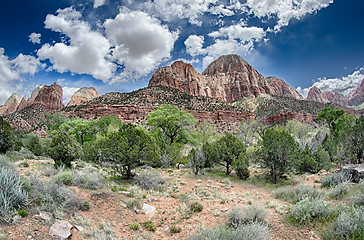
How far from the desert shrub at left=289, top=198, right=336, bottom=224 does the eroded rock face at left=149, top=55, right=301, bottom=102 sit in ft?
365

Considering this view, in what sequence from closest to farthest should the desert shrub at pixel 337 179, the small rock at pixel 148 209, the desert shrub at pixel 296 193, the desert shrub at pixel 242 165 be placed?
the small rock at pixel 148 209 → the desert shrub at pixel 296 193 → the desert shrub at pixel 337 179 → the desert shrub at pixel 242 165

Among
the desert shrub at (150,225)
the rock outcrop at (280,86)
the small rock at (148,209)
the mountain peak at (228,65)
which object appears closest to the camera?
the desert shrub at (150,225)

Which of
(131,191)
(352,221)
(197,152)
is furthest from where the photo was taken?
(197,152)

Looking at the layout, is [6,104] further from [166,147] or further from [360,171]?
[360,171]

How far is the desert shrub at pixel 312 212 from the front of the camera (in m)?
5.55

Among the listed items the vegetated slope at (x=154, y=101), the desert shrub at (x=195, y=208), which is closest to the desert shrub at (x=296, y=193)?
the desert shrub at (x=195, y=208)

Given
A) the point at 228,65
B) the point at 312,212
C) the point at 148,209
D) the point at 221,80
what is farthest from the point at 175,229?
the point at 228,65

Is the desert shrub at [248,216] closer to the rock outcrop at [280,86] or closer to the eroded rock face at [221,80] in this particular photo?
the eroded rock face at [221,80]

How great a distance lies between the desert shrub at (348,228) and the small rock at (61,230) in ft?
22.7

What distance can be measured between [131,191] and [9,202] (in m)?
4.89

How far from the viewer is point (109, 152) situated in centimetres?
1058

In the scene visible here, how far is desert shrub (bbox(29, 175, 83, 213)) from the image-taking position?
18.4 ft

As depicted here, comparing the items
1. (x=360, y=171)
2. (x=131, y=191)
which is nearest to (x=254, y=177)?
(x=360, y=171)

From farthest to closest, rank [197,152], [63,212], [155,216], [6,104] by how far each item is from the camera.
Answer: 1. [6,104]
2. [197,152]
3. [155,216]
4. [63,212]
